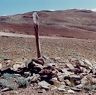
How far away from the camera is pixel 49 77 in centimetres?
1073

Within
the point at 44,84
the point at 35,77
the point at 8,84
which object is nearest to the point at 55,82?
the point at 44,84

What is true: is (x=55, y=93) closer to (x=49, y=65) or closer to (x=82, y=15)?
(x=49, y=65)

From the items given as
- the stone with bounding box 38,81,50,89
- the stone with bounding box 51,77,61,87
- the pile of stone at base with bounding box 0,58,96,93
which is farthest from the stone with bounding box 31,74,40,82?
the stone with bounding box 51,77,61,87

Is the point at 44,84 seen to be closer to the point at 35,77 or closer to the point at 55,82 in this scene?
the point at 55,82

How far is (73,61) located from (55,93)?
3.98 meters

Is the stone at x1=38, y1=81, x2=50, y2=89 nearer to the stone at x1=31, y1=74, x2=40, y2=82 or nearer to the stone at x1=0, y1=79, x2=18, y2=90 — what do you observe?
the stone at x1=31, y1=74, x2=40, y2=82

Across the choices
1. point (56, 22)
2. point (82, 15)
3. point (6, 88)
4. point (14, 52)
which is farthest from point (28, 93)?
point (82, 15)

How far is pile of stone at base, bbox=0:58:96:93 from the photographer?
10109mm

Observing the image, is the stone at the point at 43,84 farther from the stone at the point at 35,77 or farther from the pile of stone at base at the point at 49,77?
the stone at the point at 35,77

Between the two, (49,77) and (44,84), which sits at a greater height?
(49,77)

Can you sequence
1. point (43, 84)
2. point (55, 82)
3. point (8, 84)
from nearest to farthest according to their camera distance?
1. point (8, 84)
2. point (43, 84)
3. point (55, 82)

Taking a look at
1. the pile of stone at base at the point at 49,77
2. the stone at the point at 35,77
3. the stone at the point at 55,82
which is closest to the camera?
the pile of stone at base at the point at 49,77

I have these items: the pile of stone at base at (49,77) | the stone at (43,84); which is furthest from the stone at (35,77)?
the stone at (43,84)

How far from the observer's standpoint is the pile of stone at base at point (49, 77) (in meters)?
10.1
